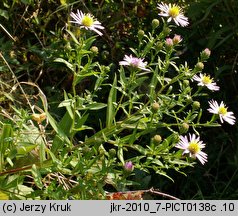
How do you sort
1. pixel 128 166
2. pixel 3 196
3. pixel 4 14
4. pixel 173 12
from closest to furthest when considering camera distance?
pixel 128 166
pixel 3 196
pixel 173 12
pixel 4 14

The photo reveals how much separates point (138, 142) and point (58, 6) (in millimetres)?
662

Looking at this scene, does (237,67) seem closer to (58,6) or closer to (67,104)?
(58,6)

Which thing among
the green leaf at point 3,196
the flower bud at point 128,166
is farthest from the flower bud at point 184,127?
the green leaf at point 3,196

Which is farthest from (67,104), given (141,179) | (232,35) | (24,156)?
(232,35)

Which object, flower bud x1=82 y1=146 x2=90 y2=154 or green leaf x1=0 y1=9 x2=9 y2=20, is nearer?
flower bud x1=82 y1=146 x2=90 y2=154

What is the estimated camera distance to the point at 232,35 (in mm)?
2221

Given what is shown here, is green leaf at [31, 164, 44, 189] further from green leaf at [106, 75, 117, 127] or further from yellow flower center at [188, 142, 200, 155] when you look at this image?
yellow flower center at [188, 142, 200, 155]

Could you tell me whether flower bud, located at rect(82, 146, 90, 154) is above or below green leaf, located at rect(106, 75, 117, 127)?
below

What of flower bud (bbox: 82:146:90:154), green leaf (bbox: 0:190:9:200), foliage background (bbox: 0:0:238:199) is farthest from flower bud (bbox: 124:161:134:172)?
foliage background (bbox: 0:0:238:199)

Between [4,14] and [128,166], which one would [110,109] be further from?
[4,14]

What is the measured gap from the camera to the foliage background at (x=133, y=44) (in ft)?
7.03

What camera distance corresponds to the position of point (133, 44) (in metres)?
2.34

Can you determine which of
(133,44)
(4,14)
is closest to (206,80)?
(133,44)

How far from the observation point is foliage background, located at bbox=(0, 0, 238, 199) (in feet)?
7.03
